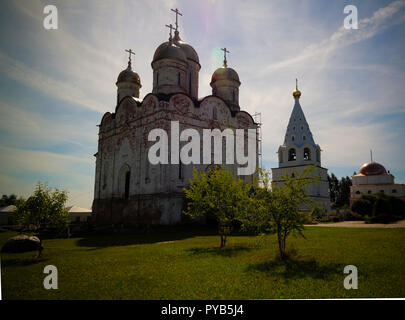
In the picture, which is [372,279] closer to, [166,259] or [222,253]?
[222,253]

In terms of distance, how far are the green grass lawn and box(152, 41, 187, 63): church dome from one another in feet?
60.7

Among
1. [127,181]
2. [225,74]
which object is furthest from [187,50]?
[127,181]

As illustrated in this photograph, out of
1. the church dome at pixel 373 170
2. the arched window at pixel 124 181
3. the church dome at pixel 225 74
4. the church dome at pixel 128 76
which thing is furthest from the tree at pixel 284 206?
the church dome at pixel 373 170

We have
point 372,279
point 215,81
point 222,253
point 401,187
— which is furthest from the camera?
point 401,187

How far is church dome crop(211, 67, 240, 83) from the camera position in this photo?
90.4 feet

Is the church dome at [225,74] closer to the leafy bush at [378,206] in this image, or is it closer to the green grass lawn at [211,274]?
the leafy bush at [378,206]

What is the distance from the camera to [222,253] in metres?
9.84

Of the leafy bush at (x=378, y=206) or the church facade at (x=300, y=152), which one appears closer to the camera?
the leafy bush at (x=378, y=206)

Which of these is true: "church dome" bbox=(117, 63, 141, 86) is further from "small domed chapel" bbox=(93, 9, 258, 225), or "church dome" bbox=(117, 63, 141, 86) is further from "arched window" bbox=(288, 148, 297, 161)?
"arched window" bbox=(288, 148, 297, 161)

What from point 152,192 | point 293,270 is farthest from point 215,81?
point 293,270

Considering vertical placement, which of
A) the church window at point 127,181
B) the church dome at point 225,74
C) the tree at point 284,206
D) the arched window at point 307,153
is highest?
the church dome at point 225,74

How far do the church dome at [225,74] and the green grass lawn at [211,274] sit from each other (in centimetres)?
2077

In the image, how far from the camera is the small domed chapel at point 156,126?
795 inches

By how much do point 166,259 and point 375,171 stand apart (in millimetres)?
40521
